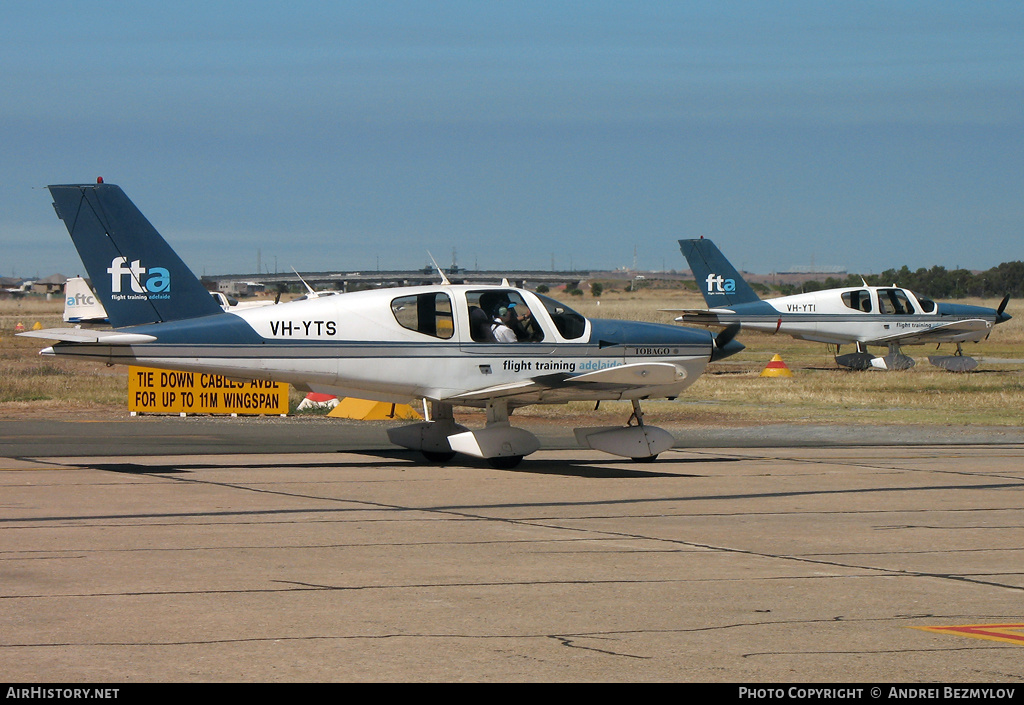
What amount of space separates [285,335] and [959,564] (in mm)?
8088

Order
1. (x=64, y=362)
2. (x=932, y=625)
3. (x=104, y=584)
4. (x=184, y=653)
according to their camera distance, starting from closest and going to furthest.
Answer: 1. (x=184, y=653)
2. (x=932, y=625)
3. (x=104, y=584)
4. (x=64, y=362)

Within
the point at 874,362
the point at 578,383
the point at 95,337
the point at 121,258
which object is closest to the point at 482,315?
the point at 578,383

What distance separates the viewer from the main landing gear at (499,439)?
1379 centimetres

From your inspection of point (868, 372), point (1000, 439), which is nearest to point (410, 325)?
point (1000, 439)

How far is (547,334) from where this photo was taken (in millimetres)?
14516

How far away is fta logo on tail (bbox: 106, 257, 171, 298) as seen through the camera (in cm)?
1357

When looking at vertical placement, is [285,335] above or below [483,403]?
above

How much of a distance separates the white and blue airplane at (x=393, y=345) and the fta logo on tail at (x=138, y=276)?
0.04 feet

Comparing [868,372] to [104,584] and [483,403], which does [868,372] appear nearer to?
[483,403]

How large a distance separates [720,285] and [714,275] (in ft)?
1.25

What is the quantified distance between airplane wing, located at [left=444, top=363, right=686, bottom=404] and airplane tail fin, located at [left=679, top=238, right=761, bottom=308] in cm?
2289

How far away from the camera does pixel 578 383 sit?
13.6 m

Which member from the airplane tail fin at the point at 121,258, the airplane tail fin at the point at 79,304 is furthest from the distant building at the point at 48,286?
the airplane tail fin at the point at 121,258

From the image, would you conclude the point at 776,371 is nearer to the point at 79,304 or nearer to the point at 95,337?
the point at 95,337
